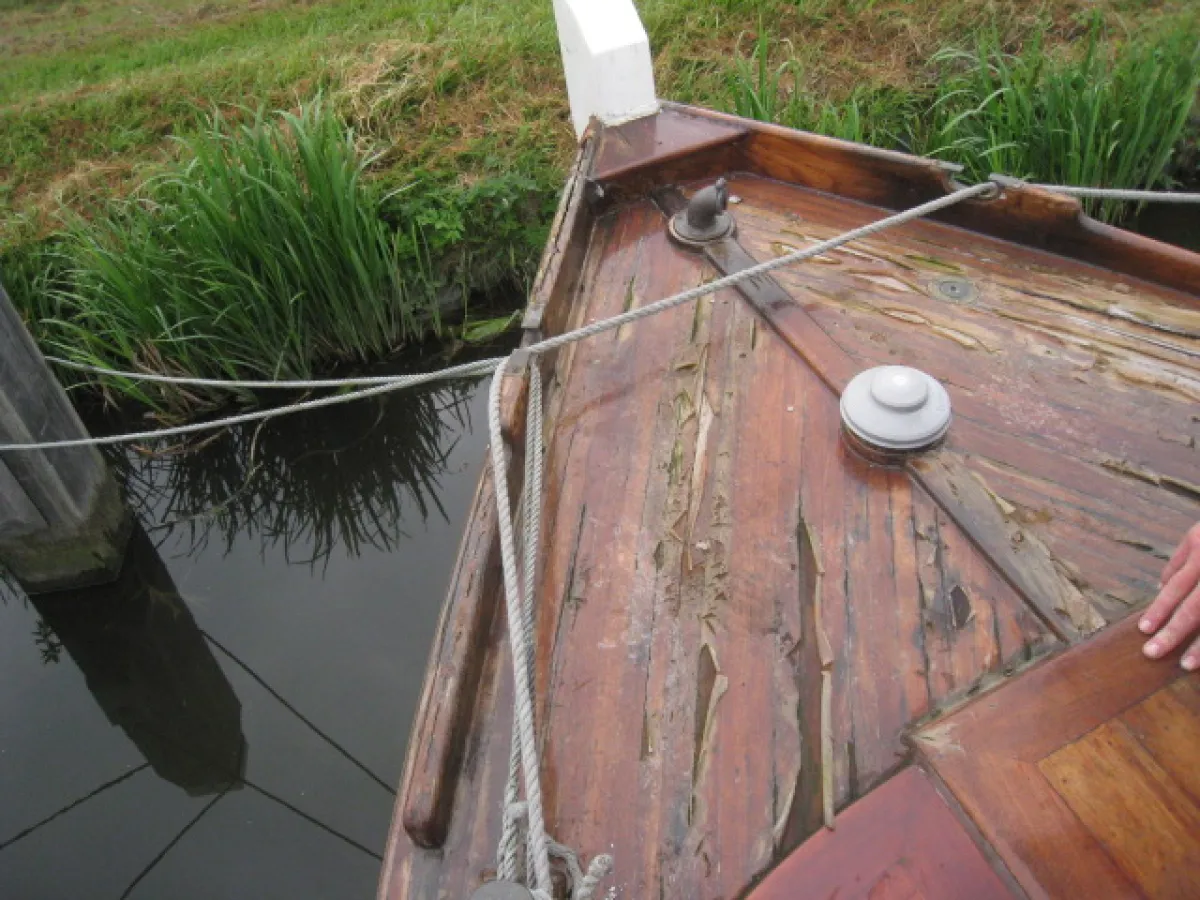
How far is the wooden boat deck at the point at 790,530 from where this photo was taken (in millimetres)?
1196

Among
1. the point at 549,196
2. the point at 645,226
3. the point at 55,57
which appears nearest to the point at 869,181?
the point at 645,226

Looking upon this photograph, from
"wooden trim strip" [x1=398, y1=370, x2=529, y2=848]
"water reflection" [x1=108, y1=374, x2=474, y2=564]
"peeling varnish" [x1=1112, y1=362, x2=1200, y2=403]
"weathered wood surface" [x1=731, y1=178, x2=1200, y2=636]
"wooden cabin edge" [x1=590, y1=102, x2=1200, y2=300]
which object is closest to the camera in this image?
"wooden trim strip" [x1=398, y1=370, x2=529, y2=848]

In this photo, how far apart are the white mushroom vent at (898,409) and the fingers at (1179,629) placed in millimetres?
468

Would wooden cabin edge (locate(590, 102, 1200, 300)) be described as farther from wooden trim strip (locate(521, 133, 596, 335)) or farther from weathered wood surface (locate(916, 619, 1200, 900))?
weathered wood surface (locate(916, 619, 1200, 900))

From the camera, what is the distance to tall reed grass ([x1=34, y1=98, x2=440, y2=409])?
10.3 ft

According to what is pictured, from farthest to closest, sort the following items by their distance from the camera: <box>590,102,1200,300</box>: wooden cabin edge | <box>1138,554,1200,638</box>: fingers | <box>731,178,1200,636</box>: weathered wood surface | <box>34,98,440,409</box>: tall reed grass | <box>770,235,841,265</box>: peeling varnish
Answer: <box>34,98,440,409</box>: tall reed grass → <box>770,235,841,265</box>: peeling varnish → <box>590,102,1200,300</box>: wooden cabin edge → <box>731,178,1200,636</box>: weathered wood surface → <box>1138,554,1200,638</box>: fingers

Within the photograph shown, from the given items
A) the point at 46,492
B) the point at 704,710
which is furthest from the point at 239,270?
the point at 704,710

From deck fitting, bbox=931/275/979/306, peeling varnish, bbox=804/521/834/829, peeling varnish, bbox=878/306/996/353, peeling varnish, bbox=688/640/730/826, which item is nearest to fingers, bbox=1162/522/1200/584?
peeling varnish, bbox=804/521/834/829

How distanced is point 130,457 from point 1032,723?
3586 millimetres

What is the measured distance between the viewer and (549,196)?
3.84 metres

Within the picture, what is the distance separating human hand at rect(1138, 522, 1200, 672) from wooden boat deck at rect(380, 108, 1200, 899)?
130 millimetres

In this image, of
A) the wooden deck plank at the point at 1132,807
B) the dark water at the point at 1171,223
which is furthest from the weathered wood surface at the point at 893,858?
the dark water at the point at 1171,223

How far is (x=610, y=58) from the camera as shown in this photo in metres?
2.36

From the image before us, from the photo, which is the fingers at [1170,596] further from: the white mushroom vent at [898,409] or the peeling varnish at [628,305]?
the peeling varnish at [628,305]
